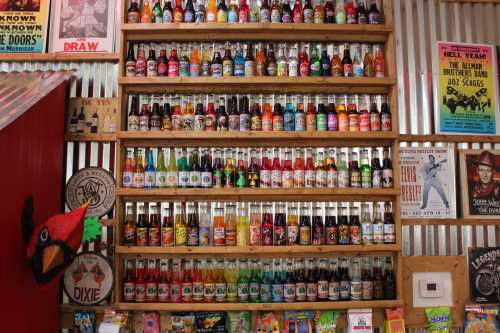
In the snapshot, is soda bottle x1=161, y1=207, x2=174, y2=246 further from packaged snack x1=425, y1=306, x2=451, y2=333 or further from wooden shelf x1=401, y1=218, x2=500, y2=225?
packaged snack x1=425, y1=306, x2=451, y2=333

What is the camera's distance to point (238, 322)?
3.21 metres

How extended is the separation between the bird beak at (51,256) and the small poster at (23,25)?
176 cm

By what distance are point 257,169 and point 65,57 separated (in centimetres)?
158

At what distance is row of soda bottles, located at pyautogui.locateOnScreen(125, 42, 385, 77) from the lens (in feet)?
10.9

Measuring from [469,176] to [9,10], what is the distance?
11.6ft

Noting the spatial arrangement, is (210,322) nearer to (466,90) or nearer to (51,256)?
(51,256)

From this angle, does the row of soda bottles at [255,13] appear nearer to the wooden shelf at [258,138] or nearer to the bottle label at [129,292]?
the wooden shelf at [258,138]

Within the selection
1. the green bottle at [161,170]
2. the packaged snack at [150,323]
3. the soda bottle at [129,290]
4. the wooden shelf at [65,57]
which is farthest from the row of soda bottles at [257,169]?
the packaged snack at [150,323]

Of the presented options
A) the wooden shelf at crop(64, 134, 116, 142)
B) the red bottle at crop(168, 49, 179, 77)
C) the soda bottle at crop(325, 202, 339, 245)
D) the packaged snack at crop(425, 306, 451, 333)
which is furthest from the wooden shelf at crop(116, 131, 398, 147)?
the packaged snack at crop(425, 306, 451, 333)

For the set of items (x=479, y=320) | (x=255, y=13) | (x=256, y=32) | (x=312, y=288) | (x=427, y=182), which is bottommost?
(x=479, y=320)

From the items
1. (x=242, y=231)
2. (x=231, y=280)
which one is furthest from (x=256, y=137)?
(x=231, y=280)

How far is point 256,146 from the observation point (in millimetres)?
3422

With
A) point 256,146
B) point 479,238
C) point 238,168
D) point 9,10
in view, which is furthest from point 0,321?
point 479,238

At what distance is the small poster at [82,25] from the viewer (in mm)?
3637
